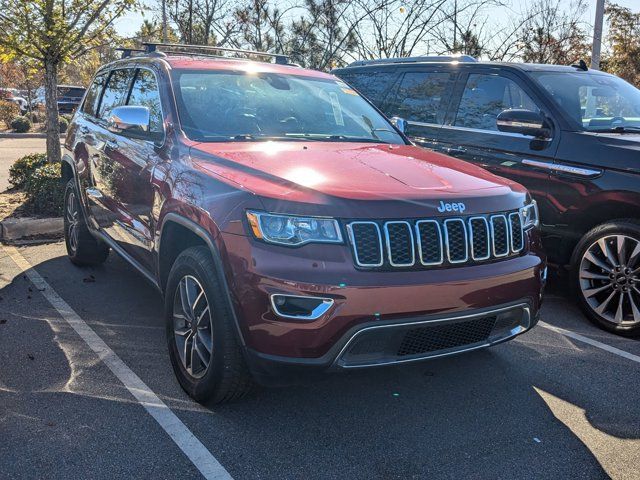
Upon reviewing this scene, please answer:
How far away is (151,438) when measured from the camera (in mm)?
3002

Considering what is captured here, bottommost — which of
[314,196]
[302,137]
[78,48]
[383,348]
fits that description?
[383,348]

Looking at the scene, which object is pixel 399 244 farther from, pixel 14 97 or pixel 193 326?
pixel 14 97

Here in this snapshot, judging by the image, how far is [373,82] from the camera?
22.4 feet

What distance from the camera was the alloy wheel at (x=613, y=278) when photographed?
4410mm

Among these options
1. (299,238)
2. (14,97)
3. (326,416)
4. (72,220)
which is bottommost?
(326,416)

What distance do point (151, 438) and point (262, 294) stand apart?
0.93 meters

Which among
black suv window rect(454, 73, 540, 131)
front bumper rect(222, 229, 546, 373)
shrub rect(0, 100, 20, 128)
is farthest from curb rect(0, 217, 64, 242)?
shrub rect(0, 100, 20, 128)

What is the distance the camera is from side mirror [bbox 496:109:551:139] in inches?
191

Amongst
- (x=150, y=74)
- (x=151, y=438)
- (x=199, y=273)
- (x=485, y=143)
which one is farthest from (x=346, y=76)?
(x=151, y=438)

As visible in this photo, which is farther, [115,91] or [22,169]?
[22,169]

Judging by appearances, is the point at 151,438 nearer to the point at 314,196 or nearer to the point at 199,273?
the point at 199,273

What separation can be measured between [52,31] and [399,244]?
748cm

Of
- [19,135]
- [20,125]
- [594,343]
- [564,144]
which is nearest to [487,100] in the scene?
[564,144]

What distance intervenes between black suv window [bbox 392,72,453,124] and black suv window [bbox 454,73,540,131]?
23 cm
